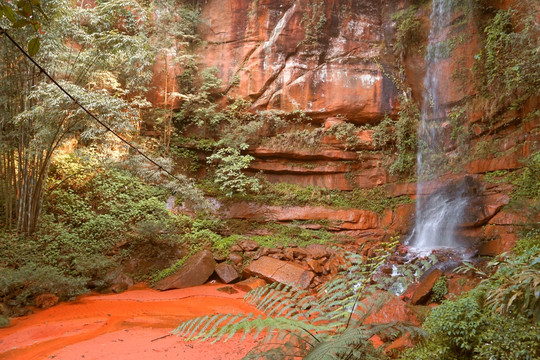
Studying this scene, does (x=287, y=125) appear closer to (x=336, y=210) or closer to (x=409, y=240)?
(x=336, y=210)

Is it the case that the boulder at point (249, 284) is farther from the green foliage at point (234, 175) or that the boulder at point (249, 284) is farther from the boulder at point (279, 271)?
the green foliage at point (234, 175)

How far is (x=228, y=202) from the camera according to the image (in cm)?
1091

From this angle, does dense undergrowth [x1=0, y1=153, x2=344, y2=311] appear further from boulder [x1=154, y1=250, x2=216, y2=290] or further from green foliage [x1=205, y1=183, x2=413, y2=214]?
green foliage [x1=205, y1=183, x2=413, y2=214]

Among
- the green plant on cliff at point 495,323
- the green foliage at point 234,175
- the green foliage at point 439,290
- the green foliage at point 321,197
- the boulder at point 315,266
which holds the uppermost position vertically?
the green foliage at point 234,175

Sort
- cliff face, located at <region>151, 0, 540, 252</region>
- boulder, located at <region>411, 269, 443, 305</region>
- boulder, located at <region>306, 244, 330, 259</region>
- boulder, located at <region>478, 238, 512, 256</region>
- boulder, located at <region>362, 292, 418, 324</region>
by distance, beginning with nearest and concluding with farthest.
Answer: boulder, located at <region>362, 292, 418, 324</region>
boulder, located at <region>411, 269, 443, 305</region>
boulder, located at <region>478, 238, 512, 256</region>
boulder, located at <region>306, 244, 330, 259</region>
cliff face, located at <region>151, 0, 540, 252</region>

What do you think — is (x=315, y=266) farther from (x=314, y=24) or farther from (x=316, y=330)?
(x=314, y=24)

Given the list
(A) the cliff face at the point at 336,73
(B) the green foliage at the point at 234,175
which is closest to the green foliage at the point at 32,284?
(B) the green foliage at the point at 234,175

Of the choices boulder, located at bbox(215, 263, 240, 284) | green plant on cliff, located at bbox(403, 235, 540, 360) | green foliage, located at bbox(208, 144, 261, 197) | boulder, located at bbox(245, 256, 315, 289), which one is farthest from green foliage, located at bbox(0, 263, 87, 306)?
green plant on cliff, located at bbox(403, 235, 540, 360)

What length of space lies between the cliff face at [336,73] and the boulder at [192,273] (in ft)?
9.55

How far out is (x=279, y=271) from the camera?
7.77 meters

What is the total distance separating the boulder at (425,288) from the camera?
599 centimetres

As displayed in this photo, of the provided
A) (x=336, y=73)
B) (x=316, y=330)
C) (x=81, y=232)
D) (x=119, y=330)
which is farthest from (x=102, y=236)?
(x=336, y=73)

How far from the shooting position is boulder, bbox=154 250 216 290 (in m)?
7.32

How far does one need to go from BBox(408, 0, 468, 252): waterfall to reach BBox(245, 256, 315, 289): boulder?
4036 millimetres
